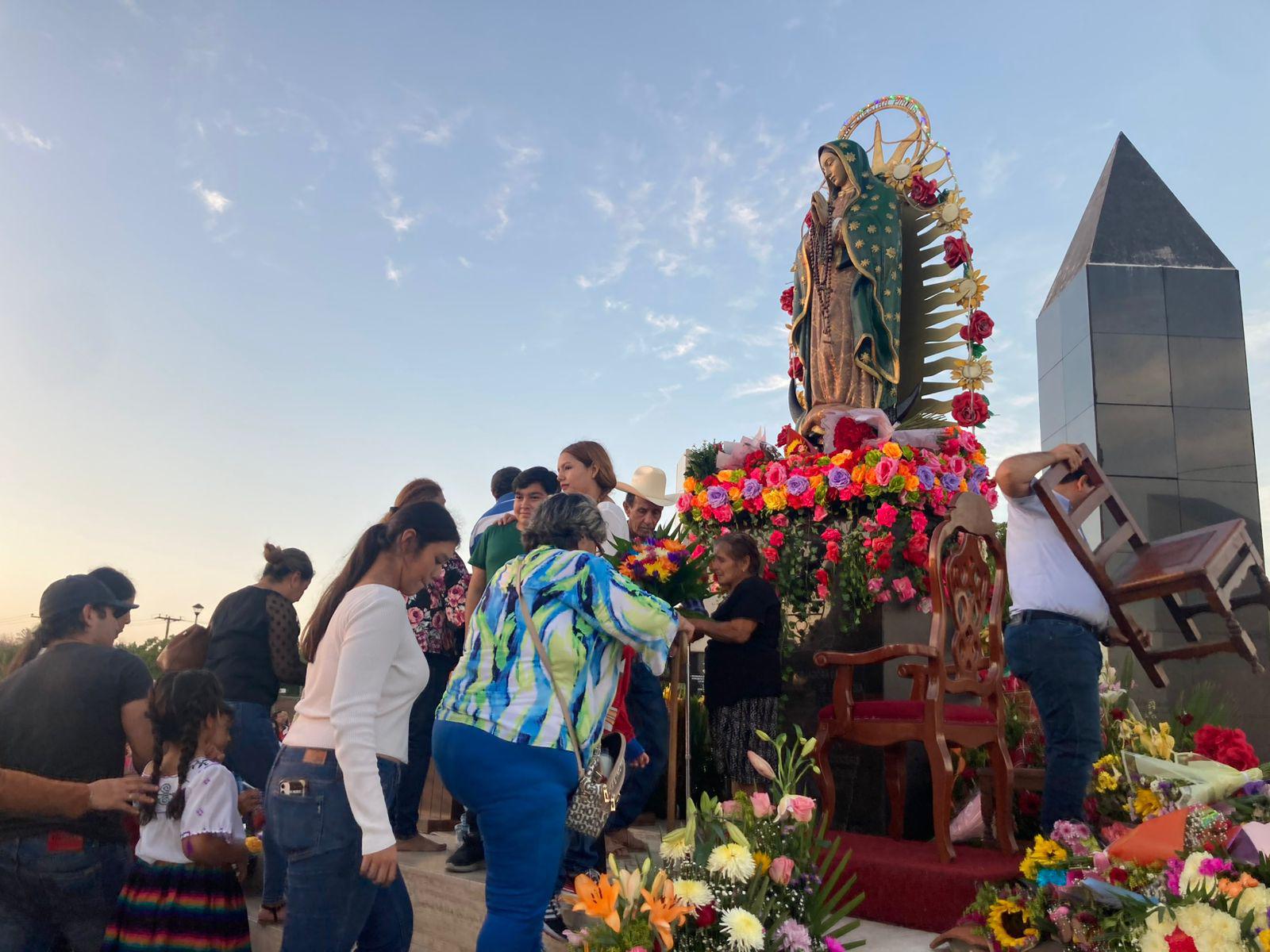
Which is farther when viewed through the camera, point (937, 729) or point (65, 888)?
point (937, 729)

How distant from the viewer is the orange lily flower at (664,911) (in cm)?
246

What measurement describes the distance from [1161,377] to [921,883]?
25.7ft

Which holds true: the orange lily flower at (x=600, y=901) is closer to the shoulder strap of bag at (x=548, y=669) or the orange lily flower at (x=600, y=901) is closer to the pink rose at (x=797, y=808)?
the shoulder strap of bag at (x=548, y=669)

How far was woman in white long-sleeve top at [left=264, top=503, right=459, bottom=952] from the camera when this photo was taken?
2.27m

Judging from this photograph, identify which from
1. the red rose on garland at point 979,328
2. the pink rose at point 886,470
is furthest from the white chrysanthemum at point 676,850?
the red rose on garland at point 979,328

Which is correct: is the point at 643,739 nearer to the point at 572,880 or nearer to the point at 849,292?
the point at 572,880

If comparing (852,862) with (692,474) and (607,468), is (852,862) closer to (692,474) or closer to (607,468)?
(607,468)

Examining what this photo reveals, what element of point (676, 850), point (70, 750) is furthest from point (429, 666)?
point (676, 850)

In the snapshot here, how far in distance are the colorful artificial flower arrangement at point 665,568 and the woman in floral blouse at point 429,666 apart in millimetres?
783

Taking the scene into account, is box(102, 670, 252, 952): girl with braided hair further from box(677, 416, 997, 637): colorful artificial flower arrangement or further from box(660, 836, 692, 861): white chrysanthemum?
box(677, 416, 997, 637): colorful artificial flower arrangement

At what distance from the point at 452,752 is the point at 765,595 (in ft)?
7.17

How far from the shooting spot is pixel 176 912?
3.01 meters

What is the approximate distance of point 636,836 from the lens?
14.1ft

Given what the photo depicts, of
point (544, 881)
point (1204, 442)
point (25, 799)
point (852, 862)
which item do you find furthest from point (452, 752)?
point (1204, 442)
